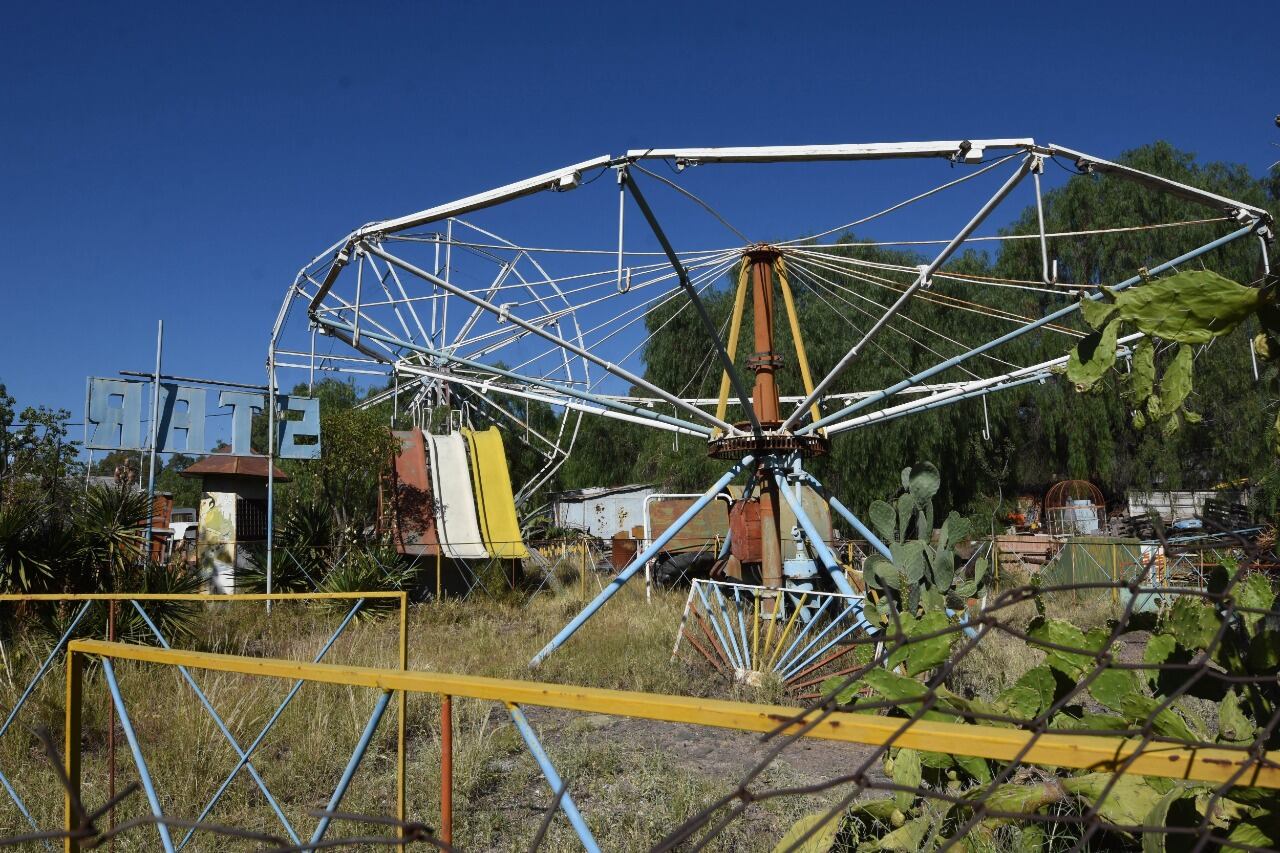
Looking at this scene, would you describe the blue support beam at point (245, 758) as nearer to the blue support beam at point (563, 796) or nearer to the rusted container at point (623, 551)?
the blue support beam at point (563, 796)

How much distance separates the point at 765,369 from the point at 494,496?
36.7 feet

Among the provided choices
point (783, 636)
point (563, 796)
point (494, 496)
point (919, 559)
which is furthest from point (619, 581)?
point (494, 496)

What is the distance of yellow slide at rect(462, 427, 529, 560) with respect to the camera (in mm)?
18672

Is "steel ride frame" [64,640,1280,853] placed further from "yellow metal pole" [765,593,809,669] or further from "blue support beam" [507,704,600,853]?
"yellow metal pole" [765,593,809,669]

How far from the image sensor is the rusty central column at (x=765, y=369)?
9.78 metres

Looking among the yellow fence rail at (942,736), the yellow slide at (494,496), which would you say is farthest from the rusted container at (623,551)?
the yellow fence rail at (942,736)

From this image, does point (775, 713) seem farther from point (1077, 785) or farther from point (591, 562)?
point (591, 562)

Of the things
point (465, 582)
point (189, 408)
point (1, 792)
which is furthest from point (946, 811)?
point (465, 582)

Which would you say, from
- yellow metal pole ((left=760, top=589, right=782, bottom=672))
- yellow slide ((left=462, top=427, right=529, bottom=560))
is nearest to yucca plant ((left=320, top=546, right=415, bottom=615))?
yellow slide ((left=462, top=427, right=529, bottom=560))

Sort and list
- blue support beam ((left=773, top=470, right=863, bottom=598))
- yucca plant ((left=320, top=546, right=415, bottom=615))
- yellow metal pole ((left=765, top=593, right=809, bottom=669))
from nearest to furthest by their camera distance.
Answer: yellow metal pole ((left=765, top=593, right=809, bottom=669))
blue support beam ((left=773, top=470, right=863, bottom=598))
yucca plant ((left=320, top=546, right=415, bottom=615))

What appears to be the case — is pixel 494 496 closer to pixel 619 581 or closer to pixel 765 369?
pixel 765 369

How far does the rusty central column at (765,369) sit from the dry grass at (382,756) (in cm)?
175

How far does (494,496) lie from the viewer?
20.2 m

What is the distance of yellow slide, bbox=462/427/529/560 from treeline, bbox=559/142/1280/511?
6.62 metres
